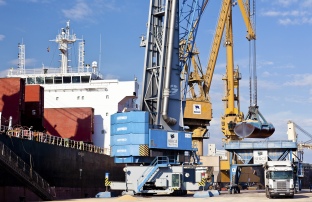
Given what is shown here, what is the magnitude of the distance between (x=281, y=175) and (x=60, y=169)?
1544 centimetres

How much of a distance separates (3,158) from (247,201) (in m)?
14.4

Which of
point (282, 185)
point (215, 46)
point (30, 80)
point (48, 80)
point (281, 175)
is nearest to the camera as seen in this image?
point (282, 185)

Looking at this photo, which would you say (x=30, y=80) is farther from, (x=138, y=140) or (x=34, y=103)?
(x=138, y=140)

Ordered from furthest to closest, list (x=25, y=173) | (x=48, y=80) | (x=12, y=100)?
(x=48, y=80) → (x=12, y=100) → (x=25, y=173)

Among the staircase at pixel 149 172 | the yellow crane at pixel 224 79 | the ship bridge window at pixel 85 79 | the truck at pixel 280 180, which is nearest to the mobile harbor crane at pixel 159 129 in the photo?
the staircase at pixel 149 172

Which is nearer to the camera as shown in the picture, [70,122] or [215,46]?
[70,122]

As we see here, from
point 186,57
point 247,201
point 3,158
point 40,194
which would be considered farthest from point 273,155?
point 3,158

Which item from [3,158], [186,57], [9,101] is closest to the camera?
[3,158]

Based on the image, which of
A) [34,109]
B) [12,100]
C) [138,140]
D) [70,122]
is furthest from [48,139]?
[138,140]

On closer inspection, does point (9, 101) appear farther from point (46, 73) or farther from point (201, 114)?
point (201, 114)

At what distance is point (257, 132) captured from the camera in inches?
1901

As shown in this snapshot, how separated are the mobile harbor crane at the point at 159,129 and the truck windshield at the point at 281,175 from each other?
4842 millimetres

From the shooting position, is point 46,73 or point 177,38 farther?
point 46,73

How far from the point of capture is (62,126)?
4416cm
